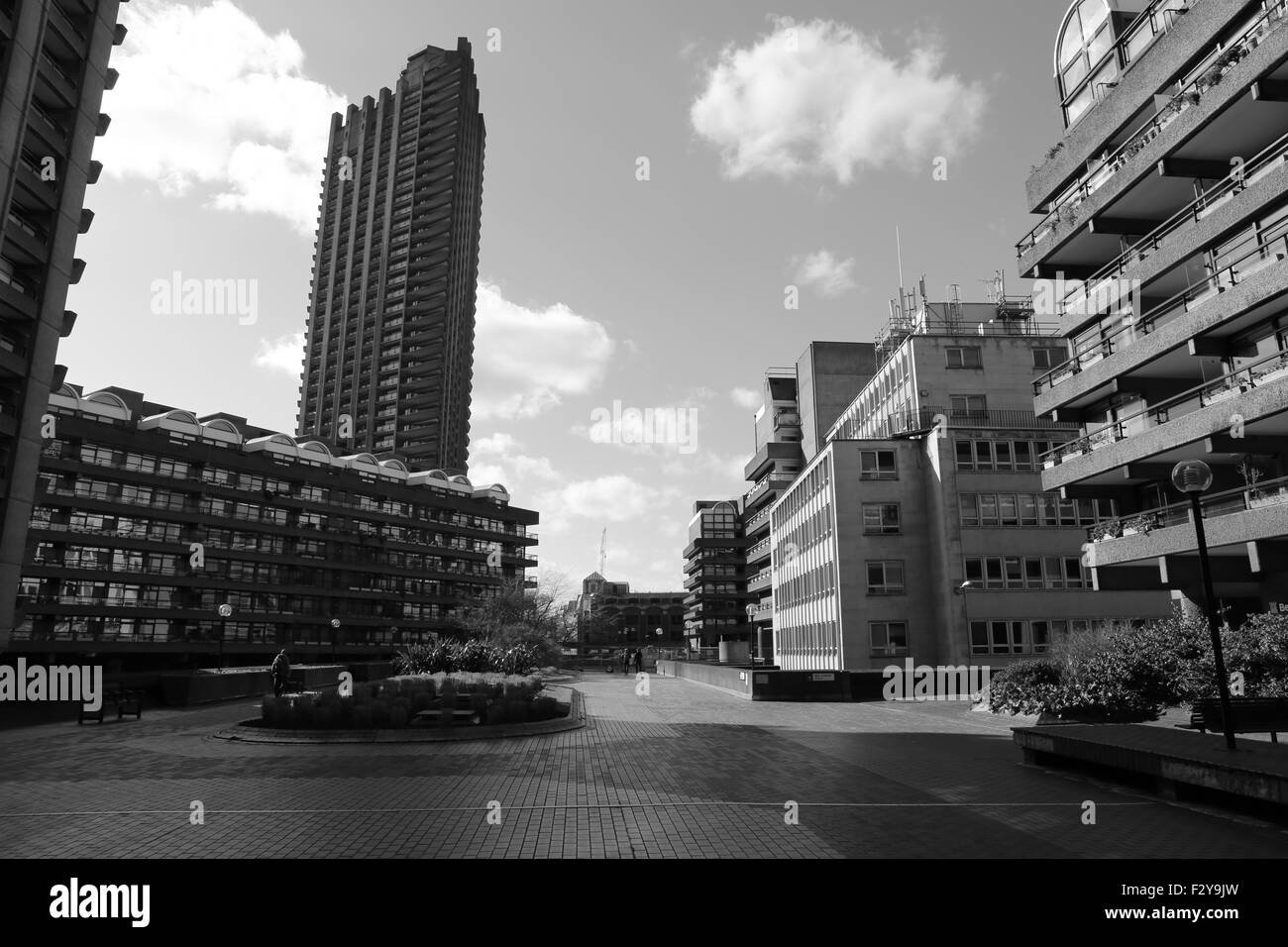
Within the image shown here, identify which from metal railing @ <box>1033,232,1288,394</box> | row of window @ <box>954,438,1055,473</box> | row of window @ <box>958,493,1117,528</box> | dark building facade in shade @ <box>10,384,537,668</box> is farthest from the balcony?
metal railing @ <box>1033,232,1288,394</box>

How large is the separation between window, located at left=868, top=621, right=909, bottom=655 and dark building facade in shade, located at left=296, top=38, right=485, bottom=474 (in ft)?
297

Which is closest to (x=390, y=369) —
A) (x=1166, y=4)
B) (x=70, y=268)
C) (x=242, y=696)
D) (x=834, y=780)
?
(x=70, y=268)

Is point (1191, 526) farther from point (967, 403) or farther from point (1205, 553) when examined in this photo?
point (967, 403)

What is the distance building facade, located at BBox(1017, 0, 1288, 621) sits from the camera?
2003cm

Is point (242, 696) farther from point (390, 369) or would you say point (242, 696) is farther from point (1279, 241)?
point (390, 369)

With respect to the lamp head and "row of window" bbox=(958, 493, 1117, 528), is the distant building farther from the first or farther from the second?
the lamp head

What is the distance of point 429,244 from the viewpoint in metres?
137

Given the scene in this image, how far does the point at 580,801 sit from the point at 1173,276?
81.2 feet

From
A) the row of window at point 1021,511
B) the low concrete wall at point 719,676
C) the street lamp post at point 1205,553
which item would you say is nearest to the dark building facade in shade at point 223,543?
the low concrete wall at point 719,676

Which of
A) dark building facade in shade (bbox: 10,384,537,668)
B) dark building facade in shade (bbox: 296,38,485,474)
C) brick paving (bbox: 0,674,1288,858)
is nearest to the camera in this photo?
brick paving (bbox: 0,674,1288,858)

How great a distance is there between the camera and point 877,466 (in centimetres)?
4462
